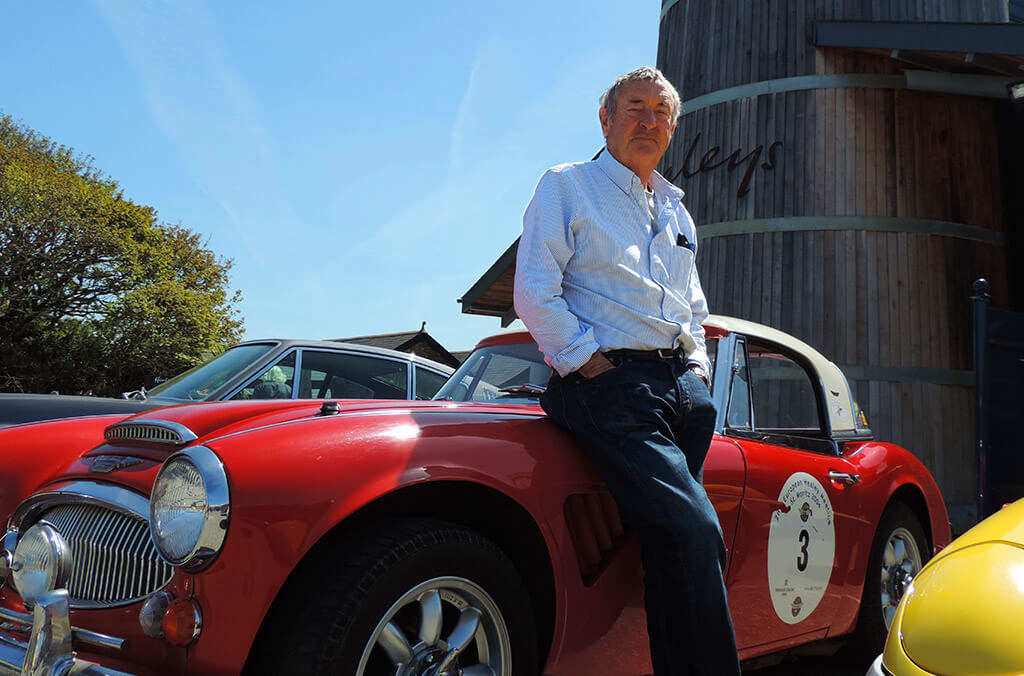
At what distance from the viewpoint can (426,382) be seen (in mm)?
6375

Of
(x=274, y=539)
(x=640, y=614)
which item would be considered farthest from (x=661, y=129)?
(x=274, y=539)

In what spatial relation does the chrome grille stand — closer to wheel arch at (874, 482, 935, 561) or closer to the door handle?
the door handle

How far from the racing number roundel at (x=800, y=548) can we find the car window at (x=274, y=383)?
3.68m

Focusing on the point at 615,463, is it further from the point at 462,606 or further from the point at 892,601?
the point at 892,601

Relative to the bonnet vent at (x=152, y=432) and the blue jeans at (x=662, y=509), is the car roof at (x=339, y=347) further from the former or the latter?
the blue jeans at (x=662, y=509)

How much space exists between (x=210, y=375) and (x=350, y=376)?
3.17 feet

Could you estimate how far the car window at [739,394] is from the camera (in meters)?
3.17

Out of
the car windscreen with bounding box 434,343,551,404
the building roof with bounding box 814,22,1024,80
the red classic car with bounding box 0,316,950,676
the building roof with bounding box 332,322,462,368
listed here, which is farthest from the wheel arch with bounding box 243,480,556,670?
the building roof with bounding box 332,322,462,368

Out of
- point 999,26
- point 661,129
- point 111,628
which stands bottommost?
point 111,628

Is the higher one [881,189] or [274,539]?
[881,189]

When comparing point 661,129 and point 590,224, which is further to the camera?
point 661,129

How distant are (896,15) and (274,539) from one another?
10791mm

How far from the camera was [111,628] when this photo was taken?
1.93 m

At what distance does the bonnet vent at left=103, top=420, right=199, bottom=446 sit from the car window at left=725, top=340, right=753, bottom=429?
→ 1.90m
